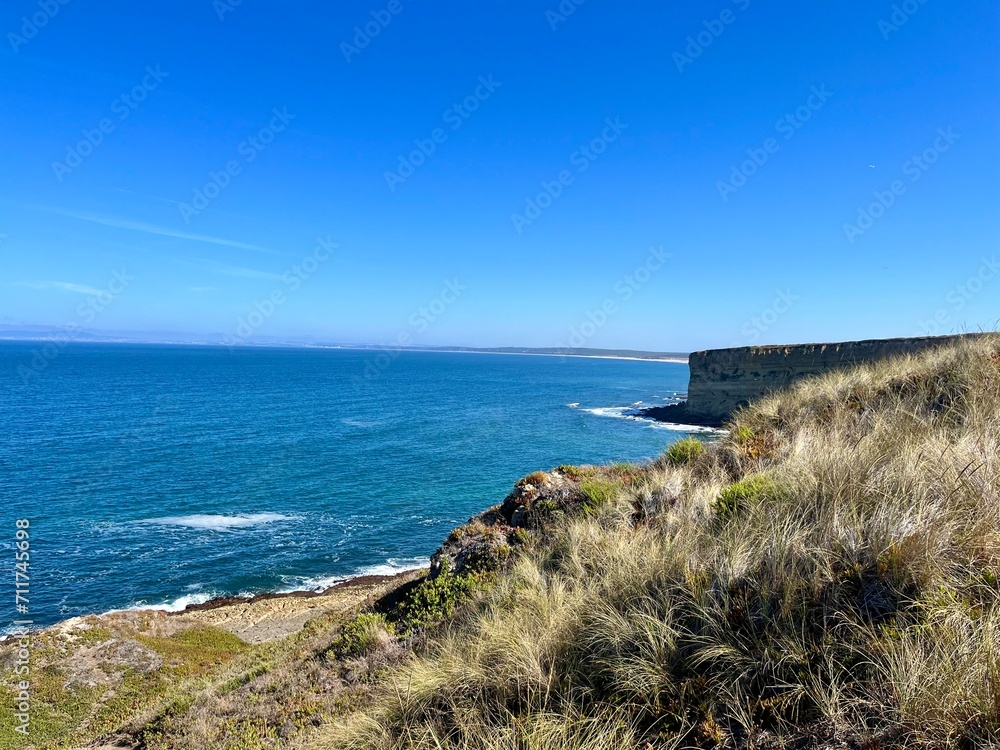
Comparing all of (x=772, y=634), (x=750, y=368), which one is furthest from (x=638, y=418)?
(x=772, y=634)

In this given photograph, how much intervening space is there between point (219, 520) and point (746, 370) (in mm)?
52236

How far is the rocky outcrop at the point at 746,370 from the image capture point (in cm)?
4616

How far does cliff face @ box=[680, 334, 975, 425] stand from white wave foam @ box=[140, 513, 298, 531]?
39.8 m

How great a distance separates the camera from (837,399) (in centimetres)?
1045

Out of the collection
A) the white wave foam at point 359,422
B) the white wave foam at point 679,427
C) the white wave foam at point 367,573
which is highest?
the white wave foam at point 359,422

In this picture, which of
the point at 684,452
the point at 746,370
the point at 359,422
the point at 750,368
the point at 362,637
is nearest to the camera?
the point at 362,637

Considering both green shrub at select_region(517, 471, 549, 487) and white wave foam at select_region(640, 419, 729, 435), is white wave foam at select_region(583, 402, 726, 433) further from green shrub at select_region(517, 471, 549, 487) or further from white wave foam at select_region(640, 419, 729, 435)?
green shrub at select_region(517, 471, 549, 487)

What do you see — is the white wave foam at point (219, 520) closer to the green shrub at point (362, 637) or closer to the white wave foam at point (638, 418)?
the green shrub at point (362, 637)

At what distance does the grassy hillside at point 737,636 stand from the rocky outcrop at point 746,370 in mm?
43903

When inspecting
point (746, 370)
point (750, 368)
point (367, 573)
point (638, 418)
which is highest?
point (750, 368)

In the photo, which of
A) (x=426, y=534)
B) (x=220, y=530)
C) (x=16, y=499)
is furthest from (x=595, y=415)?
(x=16, y=499)

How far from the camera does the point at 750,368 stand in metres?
55.5

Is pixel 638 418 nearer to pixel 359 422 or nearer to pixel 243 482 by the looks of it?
pixel 359 422

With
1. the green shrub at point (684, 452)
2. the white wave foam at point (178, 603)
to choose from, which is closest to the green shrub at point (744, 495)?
the green shrub at point (684, 452)
